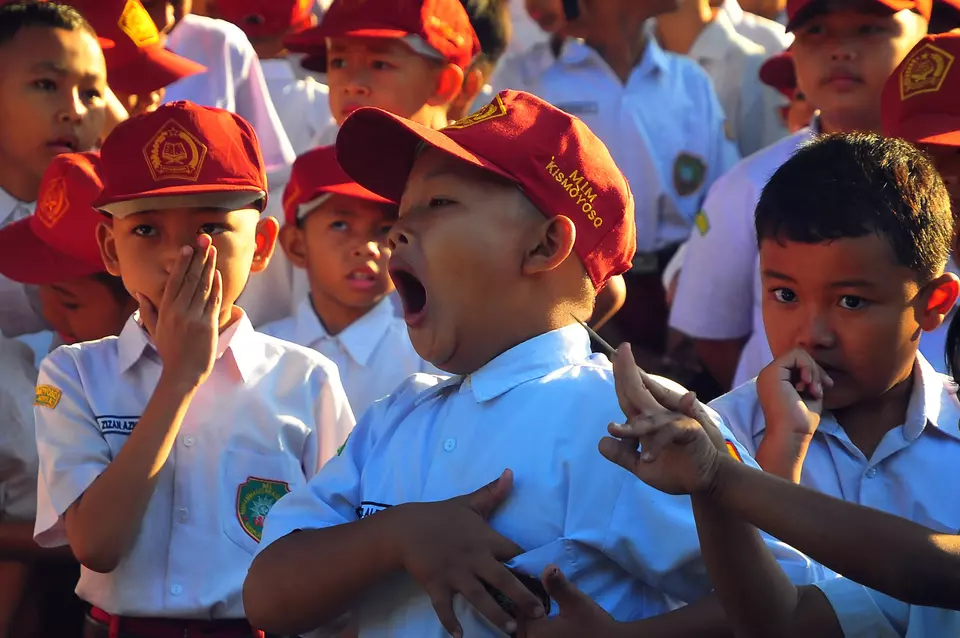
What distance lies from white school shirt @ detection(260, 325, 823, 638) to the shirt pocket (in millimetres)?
583

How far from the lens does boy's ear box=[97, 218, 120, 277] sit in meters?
3.34

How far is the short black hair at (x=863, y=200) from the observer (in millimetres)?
2809

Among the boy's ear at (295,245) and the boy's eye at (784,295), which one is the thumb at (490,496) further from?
the boy's ear at (295,245)

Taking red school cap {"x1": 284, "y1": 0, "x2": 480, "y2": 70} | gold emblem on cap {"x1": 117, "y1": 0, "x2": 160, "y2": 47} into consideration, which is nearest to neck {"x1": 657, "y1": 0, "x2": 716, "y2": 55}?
red school cap {"x1": 284, "y1": 0, "x2": 480, "y2": 70}

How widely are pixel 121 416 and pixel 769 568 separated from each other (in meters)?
1.70

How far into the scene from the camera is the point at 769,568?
2.11 m

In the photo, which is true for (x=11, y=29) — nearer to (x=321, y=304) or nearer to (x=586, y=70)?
(x=321, y=304)

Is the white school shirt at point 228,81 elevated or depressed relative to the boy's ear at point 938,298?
depressed

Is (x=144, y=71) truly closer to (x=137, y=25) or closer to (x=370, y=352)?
(x=137, y=25)

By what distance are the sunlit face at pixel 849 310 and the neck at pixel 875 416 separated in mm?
43

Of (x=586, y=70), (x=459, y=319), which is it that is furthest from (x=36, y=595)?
(x=586, y=70)

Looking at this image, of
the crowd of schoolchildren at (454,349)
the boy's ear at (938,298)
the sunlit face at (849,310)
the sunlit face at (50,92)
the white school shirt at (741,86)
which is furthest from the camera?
the white school shirt at (741,86)

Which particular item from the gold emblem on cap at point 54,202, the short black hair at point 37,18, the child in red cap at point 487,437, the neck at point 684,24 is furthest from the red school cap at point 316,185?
the neck at point 684,24

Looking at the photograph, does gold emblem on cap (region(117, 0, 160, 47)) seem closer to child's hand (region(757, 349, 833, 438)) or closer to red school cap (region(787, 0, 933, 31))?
red school cap (region(787, 0, 933, 31))
